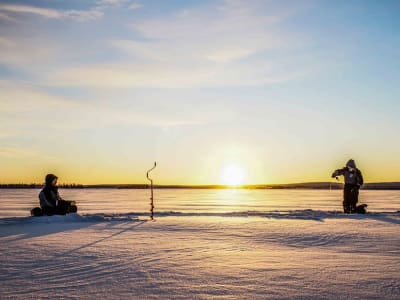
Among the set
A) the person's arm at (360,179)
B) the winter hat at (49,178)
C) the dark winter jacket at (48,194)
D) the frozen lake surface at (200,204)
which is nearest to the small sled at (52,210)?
the dark winter jacket at (48,194)

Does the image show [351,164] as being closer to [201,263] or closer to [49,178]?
[49,178]

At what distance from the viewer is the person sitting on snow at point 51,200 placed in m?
16.0

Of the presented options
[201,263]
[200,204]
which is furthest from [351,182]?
[201,263]

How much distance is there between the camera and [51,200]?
16125 millimetres

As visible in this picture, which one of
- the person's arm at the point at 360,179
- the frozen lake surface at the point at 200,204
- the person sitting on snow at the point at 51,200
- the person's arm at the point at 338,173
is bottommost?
the frozen lake surface at the point at 200,204

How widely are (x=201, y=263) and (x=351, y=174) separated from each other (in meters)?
14.8

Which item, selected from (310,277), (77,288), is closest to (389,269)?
(310,277)

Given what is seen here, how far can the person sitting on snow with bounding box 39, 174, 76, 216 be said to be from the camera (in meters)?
16.0

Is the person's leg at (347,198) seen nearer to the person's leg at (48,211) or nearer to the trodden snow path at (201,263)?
the trodden snow path at (201,263)

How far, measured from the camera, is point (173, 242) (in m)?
9.35

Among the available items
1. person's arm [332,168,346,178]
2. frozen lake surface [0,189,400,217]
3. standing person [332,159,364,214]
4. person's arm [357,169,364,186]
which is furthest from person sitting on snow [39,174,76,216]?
person's arm [357,169,364,186]

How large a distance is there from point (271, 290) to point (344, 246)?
419cm

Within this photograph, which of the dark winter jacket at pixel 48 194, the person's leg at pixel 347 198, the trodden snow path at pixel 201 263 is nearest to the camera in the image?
the trodden snow path at pixel 201 263

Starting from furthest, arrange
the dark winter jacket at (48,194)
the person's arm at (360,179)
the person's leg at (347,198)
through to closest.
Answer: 1. the person's arm at (360,179)
2. the person's leg at (347,198)
3. the dark winter jacket at (48,194)
